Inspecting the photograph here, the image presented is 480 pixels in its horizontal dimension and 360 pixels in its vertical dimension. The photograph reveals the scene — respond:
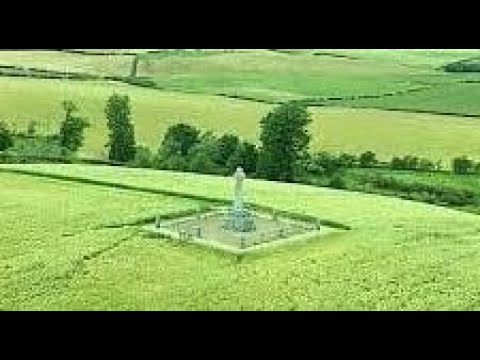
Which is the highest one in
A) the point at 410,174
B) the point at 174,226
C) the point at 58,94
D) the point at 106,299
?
the point at 58,94

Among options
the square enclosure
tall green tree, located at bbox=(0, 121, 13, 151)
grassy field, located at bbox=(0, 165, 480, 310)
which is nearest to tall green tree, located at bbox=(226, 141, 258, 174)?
grassy field, located at bbox=(0, 165, 480, 310)

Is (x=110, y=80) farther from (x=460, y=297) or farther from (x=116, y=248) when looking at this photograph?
(x=460, y=297)

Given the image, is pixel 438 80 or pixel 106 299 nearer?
pixel 106 299

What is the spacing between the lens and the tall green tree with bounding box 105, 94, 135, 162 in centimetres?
1177

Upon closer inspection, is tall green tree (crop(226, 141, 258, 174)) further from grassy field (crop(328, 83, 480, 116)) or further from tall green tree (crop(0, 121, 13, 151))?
tall green tree (crop(0, 121, 13, 151))

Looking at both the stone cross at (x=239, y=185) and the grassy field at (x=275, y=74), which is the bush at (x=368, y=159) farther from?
the stone cross at (x=239, y=185)

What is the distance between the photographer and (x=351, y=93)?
470 inches

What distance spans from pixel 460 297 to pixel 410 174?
2.24m

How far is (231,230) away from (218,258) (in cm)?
75

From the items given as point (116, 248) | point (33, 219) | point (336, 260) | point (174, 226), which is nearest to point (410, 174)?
point (336, 260)

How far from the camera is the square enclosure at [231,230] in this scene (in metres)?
10.5

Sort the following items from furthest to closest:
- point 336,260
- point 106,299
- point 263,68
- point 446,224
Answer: point 263,68, point 446,224, point 336,260, point 106,299

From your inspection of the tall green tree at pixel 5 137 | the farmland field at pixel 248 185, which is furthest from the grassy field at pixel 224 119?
the tall green tree at pixel 5 137

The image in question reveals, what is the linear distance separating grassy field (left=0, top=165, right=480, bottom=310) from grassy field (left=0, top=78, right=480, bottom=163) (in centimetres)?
65
